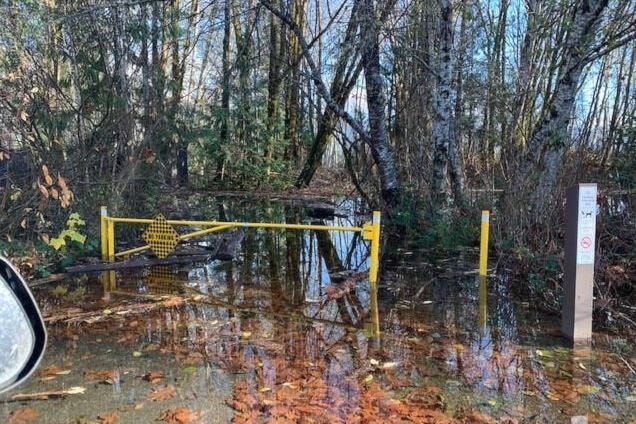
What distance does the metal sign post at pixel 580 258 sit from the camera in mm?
4961

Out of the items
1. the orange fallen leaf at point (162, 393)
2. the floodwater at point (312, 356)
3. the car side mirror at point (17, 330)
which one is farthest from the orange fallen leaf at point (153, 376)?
the car side mirror at point (17, 330)

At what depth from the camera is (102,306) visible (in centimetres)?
652

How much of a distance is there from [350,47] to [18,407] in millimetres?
9799

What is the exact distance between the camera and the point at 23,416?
12.1ft

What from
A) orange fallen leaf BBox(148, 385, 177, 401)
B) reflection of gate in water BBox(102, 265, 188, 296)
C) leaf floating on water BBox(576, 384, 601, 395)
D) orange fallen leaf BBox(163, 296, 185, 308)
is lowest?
orange fallen leaf BBox(148, 385, 177, 401)

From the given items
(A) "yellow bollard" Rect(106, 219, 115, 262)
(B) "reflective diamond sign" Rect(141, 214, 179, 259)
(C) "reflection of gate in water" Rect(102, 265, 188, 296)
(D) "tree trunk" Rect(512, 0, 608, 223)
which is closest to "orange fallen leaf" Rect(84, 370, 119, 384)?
(C) "reflection of gate in water" Rect(102, 265, 188, 296)

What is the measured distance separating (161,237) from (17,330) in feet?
23.2

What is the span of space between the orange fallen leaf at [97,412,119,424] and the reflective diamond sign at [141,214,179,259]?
5.21 metres

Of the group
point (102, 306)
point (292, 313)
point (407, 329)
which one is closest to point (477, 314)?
point (407, 329)

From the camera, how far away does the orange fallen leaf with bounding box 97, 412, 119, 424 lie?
3611 millimetres

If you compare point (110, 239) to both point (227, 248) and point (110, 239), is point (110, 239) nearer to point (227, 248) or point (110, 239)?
point (110, 239)

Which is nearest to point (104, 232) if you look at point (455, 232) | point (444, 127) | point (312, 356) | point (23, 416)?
point (312, 356)

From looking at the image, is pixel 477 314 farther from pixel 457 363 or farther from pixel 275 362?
pixel 275 362

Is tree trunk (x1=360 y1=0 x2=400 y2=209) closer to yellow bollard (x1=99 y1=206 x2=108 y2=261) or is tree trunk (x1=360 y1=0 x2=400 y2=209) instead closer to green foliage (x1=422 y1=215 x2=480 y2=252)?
green foliage (x1=422 y1=215 x2=480 y2=252)
